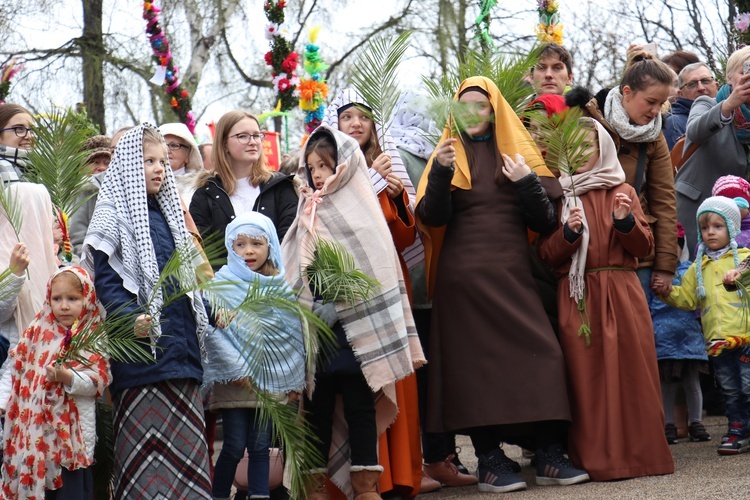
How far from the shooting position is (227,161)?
6.69 m

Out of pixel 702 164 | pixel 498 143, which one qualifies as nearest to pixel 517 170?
pixel 498 143

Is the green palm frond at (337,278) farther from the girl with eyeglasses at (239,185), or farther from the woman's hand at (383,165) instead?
the girl with eyeglasses at (239,185)

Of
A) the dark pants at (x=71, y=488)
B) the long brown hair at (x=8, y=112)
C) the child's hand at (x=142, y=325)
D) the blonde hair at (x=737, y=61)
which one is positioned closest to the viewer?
the child's hand at (x=142, y=325)

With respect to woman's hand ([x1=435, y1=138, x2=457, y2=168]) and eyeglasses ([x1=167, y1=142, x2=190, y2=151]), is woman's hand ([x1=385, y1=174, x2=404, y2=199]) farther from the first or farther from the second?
eyeglasses ([x1=167, y1=142, x2=190, y2=151])

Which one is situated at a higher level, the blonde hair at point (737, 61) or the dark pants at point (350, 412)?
the blonde hair at point (737, 61)

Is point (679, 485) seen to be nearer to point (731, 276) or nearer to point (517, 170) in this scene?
point (731, 276)

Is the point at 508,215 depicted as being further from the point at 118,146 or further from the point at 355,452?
the point at 118,146

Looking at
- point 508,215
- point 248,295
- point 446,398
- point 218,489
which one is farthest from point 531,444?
point 248,295

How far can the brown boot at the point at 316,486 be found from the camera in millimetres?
5402

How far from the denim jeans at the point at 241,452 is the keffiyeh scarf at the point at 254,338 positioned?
230 mm

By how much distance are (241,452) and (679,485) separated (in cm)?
205

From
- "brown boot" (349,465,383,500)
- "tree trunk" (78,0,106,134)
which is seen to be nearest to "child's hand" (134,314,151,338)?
"brown boot" (349,465,383,500)

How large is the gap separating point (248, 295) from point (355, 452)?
1034mm

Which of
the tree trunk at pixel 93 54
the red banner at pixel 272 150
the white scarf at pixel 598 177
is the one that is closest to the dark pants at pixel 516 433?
the white scarf at pixel 598 177
